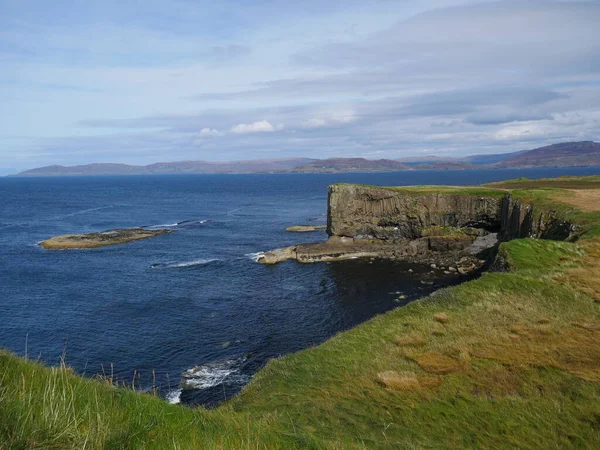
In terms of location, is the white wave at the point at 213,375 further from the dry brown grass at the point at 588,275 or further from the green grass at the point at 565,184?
the green grass at the point at 565,184

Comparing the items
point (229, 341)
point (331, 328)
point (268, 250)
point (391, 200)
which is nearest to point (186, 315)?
point (229, 341)

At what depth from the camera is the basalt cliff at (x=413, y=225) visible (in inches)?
2753

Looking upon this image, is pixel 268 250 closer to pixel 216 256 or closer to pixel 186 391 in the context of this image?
pixel 216 256

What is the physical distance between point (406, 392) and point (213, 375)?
68.0 ft

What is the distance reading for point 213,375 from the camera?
34.7 metres

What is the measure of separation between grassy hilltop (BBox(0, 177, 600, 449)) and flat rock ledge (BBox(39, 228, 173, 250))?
249ft

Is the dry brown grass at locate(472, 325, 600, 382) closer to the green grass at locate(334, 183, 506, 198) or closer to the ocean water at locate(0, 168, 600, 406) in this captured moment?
the ocean water at locate(0, 168, 600, 406)

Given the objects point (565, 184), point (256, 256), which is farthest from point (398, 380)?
point (565, 184)

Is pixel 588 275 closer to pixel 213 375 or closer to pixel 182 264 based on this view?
pixel 213 375

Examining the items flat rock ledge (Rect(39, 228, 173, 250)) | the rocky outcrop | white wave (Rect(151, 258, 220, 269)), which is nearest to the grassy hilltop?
the rocky outcrop

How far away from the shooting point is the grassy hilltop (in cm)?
945

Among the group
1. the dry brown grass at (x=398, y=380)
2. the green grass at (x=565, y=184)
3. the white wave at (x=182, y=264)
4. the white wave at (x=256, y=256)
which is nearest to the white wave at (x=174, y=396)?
the dry brown grass at (x=398, y=380)

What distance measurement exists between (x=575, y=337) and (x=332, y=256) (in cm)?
5331

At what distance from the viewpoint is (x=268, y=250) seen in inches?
3189
